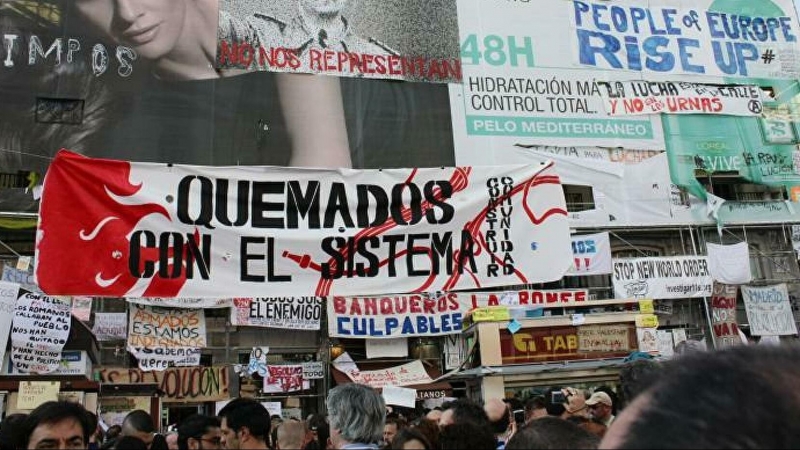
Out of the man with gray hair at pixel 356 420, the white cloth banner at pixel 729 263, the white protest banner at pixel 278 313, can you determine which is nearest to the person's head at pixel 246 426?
the man with gray hair at pixel 356 420

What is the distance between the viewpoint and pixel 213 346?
53.4 ft

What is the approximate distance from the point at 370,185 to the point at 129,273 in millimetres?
1684

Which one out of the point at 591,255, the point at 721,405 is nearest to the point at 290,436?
the point at 721,405

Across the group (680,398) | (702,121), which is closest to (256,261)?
(680,398)

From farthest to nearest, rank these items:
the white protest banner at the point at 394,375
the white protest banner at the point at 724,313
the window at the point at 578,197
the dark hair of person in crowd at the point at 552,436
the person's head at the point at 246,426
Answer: the window at the point at 578,197 → the white protest banner at the point at 724,313 → the white protest banner at the point at 394,375 → the person's head at the point at 246,426 → the dark hair of person in crowd at the point at 552,436

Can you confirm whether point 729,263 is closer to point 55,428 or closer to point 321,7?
point 321,7

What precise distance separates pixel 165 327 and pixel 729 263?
1450 cm

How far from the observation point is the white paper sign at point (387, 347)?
16.5m

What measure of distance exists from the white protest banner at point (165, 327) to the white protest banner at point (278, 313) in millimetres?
850

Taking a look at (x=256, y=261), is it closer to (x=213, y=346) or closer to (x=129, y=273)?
(x=129, y=273)

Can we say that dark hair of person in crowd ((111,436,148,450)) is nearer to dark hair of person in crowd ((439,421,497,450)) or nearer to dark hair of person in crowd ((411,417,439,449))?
dark hair of person in crowd ((411,417,439,449))

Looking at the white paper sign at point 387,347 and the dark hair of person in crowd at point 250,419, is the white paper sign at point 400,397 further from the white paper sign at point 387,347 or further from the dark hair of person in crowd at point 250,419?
the dark hair of person in crowd at point 250,419

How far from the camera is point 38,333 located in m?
11.6

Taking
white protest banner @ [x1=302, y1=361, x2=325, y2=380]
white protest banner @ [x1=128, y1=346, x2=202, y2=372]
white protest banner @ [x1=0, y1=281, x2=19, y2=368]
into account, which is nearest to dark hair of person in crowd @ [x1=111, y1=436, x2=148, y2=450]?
white protest banner @ [x1=0, y1=281, x2=19, y2=368]
